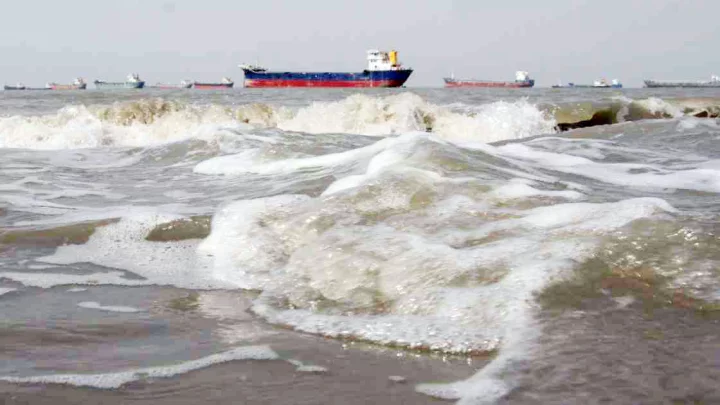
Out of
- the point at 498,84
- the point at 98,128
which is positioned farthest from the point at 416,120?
the point at 498,84

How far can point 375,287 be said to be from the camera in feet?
8.89

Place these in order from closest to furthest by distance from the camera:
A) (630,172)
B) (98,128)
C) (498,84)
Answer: (630,172) < (98,128) < (498,84)

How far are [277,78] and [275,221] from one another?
58580 millimetres

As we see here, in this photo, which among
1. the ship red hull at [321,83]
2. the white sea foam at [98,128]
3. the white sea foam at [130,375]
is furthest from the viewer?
the ship red hull at [321,83]

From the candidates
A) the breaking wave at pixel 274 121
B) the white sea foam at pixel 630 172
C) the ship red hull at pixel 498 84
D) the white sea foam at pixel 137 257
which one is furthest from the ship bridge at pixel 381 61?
the white sea foam at pixel 137 257

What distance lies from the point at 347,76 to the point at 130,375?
190 ft

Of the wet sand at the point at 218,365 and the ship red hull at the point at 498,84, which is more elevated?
the ship red hull at the point at 498,84

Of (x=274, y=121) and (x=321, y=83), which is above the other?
(x=321, y=83)

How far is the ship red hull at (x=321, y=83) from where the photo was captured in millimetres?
58656

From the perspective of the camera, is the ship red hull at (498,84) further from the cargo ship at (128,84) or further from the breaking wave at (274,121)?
the breaking wave at (274,121)

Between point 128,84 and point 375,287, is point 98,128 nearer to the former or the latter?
point 375,287

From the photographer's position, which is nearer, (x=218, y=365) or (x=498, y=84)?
(x=218, y=365)

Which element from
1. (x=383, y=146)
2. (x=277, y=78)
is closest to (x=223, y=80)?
(x=277, y=78)

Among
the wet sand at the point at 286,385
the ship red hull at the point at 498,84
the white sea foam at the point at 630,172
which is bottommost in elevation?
the wet sand at the point at 286,385
